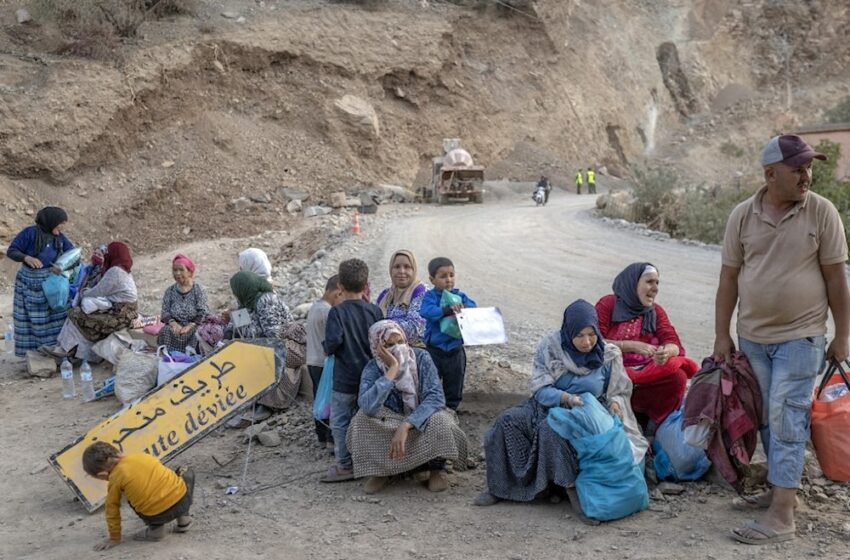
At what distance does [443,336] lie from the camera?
5430mm

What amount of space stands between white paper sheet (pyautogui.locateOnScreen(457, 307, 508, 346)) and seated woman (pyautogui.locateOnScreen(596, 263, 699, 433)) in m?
0.71

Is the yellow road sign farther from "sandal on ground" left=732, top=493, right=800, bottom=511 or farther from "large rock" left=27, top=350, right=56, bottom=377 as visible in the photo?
"large rock" left=27, top=350, right=56, bottom=377

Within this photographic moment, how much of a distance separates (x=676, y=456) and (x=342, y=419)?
6.66 feet

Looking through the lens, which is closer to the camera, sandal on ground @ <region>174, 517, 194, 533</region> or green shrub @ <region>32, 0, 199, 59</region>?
sandal on ground @ <region>174, 517, 194, 533</region>

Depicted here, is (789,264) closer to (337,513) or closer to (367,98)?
(337,513)

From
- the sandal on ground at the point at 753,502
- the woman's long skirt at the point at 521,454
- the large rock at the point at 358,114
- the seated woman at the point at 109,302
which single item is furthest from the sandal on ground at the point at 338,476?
the large rock at the point at 358,114

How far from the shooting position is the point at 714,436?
400 centimetres

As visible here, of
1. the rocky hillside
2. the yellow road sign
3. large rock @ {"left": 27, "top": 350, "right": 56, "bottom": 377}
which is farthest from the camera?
the rocky hillside

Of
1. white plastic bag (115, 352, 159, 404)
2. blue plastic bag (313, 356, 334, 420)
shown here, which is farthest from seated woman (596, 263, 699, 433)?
white plastic bag (115, 352, 159, 404)

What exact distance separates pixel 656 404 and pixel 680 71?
141ft

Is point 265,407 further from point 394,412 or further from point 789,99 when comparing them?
point 789,99

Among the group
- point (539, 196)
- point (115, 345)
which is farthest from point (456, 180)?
point (115, 345)

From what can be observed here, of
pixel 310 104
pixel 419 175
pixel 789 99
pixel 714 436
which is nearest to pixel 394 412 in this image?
pixel 714 436

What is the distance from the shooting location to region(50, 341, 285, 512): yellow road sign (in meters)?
5.23
